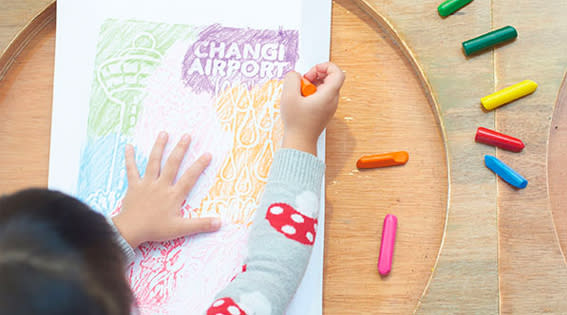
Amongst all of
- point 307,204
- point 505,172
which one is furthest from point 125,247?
point 505,172

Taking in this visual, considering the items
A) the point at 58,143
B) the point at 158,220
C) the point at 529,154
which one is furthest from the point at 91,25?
the point at 529,154

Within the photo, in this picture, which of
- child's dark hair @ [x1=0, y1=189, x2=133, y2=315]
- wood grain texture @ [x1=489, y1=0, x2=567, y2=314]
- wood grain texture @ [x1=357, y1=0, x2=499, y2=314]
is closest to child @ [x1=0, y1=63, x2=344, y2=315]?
child's dark hair @ [x1=0, y1=189, x2=133, y2=315]

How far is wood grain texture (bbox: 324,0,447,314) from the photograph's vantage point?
53cm

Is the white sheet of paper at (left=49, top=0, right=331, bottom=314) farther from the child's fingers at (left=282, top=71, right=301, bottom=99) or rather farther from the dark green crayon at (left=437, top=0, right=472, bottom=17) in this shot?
the dark green crayon at (left=437, top=0, right=472, bottom=17)

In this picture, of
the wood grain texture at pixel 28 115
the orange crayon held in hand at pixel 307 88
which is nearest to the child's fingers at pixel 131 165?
the wood grain texture at pixel 28 115

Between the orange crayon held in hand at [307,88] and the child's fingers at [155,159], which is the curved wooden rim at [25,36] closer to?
the child's fingers at [155,159]

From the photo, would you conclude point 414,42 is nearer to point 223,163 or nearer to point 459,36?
point 459,36

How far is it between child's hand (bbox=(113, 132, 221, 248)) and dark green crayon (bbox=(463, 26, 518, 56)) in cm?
35

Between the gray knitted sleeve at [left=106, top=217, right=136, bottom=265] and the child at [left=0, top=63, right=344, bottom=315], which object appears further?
the gray knitted sleeve at [left=106, top=217, right=136, bottom=265]

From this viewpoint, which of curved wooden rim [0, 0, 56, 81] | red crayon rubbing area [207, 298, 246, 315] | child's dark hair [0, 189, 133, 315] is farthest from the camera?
curved wooden rim [0, 0, 56, 81]

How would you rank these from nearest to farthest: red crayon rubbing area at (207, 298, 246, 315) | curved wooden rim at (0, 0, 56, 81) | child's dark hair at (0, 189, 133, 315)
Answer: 1. child's dark hair at (0, 189, 133, 315)
2. red crayon rubbing area at (207, 298, 246, 315)
3. curved wooden rim at (0, 0, 56, 81)

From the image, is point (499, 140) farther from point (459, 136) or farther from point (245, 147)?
point (245, 147)

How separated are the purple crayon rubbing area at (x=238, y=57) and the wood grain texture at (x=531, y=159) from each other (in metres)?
0.27

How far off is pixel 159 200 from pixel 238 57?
20 cm
